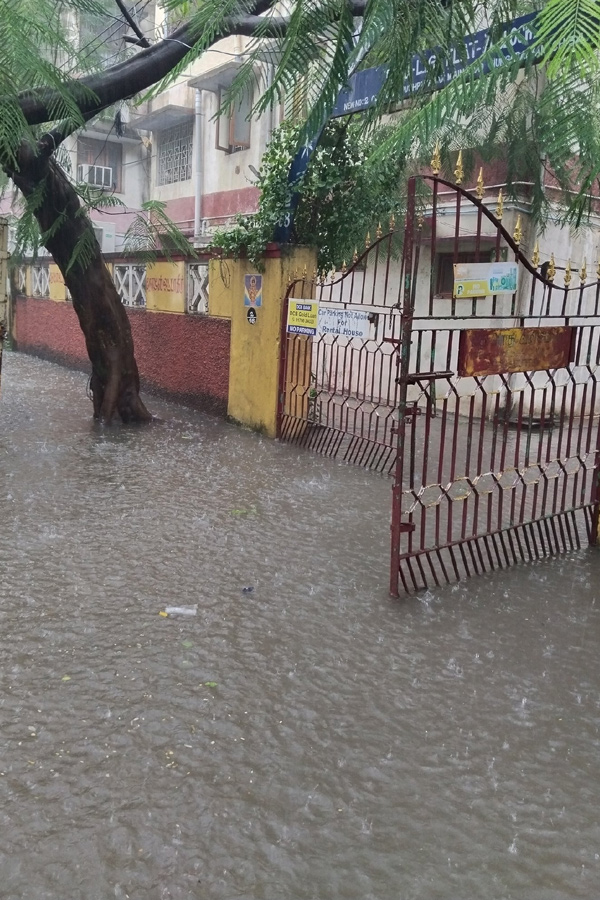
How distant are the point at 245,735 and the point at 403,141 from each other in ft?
7.40

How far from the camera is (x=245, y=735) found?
301cm

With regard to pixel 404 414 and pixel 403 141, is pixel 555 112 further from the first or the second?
pixel 404 414

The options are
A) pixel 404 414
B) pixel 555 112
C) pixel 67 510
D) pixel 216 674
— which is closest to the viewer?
pixel 555 112

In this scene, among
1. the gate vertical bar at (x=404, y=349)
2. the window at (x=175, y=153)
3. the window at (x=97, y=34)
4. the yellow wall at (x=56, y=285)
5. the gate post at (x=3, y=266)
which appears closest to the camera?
the gate vertical bar at (x=404, y=349)

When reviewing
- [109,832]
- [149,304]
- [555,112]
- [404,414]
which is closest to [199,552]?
[404,414]

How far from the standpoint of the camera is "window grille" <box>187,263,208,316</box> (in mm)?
10070

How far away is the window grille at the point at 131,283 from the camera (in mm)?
11742

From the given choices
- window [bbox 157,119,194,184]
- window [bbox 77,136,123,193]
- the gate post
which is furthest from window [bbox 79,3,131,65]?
window [bbox 77,136,123,193]

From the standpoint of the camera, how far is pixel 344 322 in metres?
7.00

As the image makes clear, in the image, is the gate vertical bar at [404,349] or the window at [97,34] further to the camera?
the window at [97,34]

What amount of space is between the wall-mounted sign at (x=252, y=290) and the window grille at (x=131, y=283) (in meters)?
3.29

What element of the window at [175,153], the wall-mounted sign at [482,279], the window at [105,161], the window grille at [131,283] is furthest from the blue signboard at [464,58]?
the window at [105,161]

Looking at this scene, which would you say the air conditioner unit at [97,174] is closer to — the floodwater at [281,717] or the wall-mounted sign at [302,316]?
the wall-mounted sign at [302,316]

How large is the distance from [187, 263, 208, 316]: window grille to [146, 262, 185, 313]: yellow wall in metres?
0.16
